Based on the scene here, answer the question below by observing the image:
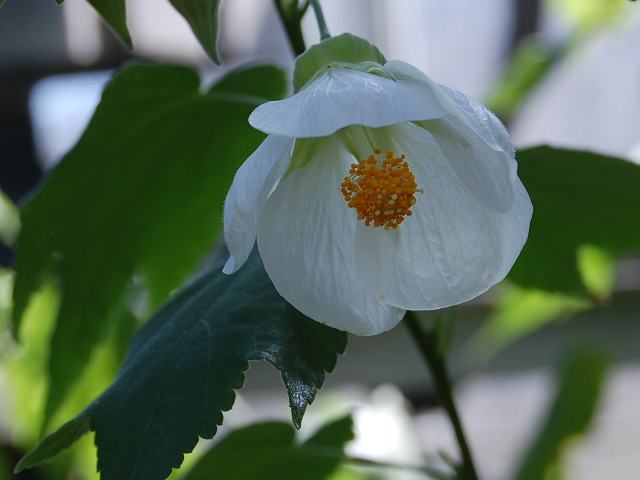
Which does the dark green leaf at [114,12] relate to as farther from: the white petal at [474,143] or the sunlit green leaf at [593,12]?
the sunlit green leaf at [593,12]

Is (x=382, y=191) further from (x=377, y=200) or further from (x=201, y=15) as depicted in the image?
(x=201, y=15)

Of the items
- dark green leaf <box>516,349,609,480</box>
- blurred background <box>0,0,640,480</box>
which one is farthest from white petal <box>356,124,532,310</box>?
blurred background <box>0,0,640,480</box>

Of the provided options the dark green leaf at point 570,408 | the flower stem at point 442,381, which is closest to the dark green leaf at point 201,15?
the flower stem at point 442,381

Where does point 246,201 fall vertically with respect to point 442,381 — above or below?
above

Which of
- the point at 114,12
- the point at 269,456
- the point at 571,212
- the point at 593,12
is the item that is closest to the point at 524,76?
the point at 593,12

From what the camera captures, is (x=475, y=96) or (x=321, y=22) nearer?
(x=321, y=22)

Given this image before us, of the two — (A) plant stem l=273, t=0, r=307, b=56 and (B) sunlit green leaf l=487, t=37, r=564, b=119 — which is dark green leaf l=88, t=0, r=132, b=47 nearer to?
(A) plant stem l=273, t=0, r=307, b=56
